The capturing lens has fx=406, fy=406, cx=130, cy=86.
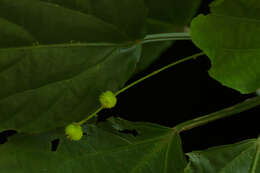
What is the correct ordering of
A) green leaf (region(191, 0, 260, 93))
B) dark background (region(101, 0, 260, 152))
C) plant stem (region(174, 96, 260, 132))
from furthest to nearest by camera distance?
dark background (region(101, 0, 260, 152)) → plant stem (region(174, 96, 260, 132)) → green leaf (region(191, 0, 260, 93))

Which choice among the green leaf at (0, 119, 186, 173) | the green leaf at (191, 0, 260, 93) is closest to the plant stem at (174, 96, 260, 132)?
the green leaf at (0, 119, 186, 173)

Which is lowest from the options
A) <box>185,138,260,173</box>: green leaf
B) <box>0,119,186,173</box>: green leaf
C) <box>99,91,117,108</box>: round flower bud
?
<box>185,138,260,173</box>: green leaf

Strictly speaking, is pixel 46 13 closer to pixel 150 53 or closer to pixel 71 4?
pixel 71 4

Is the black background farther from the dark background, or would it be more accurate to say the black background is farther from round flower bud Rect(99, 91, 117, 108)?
round flower bud Rect(99, 91, 117, 108)

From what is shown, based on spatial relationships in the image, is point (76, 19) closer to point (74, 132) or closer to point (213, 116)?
point (74, 132)

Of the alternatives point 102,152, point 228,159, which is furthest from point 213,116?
point 102,152

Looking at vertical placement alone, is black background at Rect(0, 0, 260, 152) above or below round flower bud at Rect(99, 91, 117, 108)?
above
